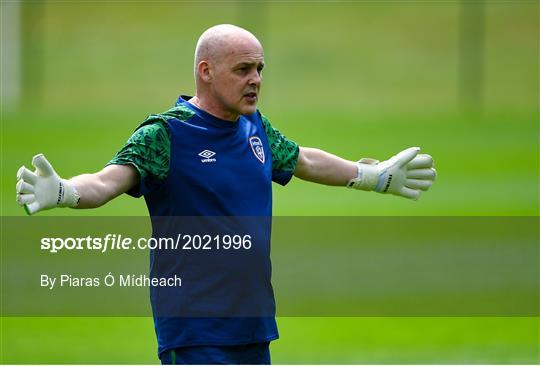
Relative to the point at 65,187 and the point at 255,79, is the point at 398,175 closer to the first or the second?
the point at 255,79

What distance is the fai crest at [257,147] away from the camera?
631cm

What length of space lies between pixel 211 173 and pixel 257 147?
0.38 meters

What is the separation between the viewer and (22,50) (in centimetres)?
3744

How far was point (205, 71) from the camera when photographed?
626 cm

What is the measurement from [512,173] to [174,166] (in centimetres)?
1992

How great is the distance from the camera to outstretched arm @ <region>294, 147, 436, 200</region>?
22.3 feet

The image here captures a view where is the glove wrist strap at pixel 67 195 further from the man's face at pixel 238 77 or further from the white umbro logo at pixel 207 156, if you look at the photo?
the man's face at pixel 238 77

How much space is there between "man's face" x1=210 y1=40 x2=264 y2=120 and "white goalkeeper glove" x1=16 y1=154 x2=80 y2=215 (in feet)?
3.33

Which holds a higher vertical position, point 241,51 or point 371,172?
point 241,51

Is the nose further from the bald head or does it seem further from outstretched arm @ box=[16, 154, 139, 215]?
outstretched arm @ box=[16, 154, 139, 215]

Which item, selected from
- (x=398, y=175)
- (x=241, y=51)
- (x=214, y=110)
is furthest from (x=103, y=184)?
(x=398, y=175)

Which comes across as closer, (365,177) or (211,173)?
(211,173)

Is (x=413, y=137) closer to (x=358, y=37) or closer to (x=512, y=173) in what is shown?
(x=512, y=173)

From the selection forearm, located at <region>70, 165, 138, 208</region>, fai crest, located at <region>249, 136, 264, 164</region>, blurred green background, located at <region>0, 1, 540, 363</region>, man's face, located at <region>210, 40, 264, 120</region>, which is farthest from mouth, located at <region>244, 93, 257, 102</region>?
blurred green background, located at <region>0, 1, 540, 363</region>
